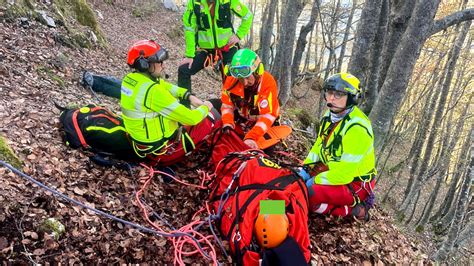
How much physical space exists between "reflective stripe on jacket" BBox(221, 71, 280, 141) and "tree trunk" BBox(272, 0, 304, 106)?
2.77 meters

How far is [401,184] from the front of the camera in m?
24.2

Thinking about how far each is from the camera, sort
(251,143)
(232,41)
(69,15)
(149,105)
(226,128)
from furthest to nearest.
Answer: (69,15)
(232,41)
(226,128)
(251,143)
(149,105)

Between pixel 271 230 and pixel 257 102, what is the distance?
9.34 ft

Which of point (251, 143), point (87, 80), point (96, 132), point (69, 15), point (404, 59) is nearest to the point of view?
point (96, 132)

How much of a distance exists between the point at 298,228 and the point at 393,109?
277 cm

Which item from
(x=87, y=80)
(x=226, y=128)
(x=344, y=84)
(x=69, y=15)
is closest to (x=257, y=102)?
(x=226, y=128)

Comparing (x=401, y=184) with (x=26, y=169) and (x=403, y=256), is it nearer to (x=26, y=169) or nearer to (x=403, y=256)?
(x=403, y=256)

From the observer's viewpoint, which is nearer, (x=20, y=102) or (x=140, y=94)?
(x=140, y=94)

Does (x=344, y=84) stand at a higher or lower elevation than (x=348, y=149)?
higher

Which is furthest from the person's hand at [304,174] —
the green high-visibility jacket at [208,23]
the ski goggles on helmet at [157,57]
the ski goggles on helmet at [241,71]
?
the green high-visibility jacket at [208,23]

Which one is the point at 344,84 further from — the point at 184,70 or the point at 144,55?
the point at 184,70

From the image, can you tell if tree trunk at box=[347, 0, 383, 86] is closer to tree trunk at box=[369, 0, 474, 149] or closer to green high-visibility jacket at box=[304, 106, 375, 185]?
tree trunk at box=[369, 0, 474, 149]

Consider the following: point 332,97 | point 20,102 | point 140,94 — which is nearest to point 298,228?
point 332,97

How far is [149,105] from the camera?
4.83 metres
